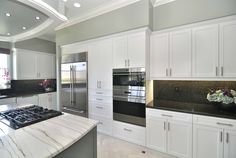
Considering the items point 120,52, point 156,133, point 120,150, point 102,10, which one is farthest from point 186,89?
point 102,10

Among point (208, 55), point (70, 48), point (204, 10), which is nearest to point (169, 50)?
point (208, 55)

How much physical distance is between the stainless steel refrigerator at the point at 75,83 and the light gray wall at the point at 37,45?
1653mm

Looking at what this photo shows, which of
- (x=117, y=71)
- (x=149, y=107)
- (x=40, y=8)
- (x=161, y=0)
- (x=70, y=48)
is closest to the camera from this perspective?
(x=40, y=8)

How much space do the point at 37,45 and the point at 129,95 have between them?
4.15 metres

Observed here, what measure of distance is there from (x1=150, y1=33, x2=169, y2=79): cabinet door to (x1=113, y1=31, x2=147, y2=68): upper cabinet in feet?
1.01

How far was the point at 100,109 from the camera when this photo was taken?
3477mm

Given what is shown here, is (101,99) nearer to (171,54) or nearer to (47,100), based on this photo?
(171,54)

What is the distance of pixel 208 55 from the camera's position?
240cm

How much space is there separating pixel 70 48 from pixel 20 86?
2435mm

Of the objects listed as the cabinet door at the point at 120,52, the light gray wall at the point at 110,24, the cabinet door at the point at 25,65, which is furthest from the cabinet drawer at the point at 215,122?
the cabinet door at the point at 25,65

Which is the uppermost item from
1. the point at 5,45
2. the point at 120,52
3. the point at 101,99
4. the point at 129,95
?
the point at 5,45

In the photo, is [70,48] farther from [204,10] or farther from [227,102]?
[227,102]

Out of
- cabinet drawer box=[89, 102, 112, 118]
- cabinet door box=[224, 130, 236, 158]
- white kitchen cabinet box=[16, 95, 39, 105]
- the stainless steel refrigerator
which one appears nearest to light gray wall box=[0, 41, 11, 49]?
white kitchen cabinet box=[16, 95, 39, 105]

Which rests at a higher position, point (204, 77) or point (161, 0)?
point (161, 0)
